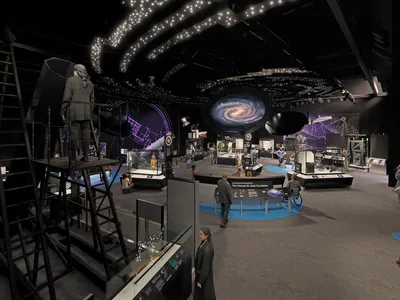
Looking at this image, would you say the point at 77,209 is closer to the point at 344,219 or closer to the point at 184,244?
the point at 184,244

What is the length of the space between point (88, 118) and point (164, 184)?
8.31 meters

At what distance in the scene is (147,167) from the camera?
12.3 m

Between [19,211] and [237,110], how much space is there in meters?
9.32

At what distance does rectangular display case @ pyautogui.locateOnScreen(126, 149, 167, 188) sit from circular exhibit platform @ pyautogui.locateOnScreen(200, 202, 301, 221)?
11.4 feet

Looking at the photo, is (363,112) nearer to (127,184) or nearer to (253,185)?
(253,185)

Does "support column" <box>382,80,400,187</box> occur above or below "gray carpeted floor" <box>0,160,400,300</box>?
above

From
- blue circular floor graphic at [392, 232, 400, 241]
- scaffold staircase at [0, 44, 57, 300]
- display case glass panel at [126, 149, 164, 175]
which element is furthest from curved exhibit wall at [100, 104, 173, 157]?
blue circular floor graphic at [392, 232, 400, 241]

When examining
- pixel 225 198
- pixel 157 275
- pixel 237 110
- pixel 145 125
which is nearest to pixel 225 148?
pixel 145 125

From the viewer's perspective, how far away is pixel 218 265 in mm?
4562

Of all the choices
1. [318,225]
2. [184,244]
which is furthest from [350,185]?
[184,244]

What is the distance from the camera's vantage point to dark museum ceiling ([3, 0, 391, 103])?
15.3ft

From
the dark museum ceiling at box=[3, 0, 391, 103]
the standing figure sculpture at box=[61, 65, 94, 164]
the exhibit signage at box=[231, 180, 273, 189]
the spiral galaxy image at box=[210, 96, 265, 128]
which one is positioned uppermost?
the dark museum ceiling at box=[3, 0, 391, 103]

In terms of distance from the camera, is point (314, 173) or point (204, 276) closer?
point (204, 276)

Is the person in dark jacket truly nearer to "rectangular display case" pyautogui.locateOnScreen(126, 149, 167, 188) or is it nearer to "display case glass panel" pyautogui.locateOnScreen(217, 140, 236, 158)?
"rectangular display case" pyautogui.locateOnScreen(126, 149, 167, 188)
